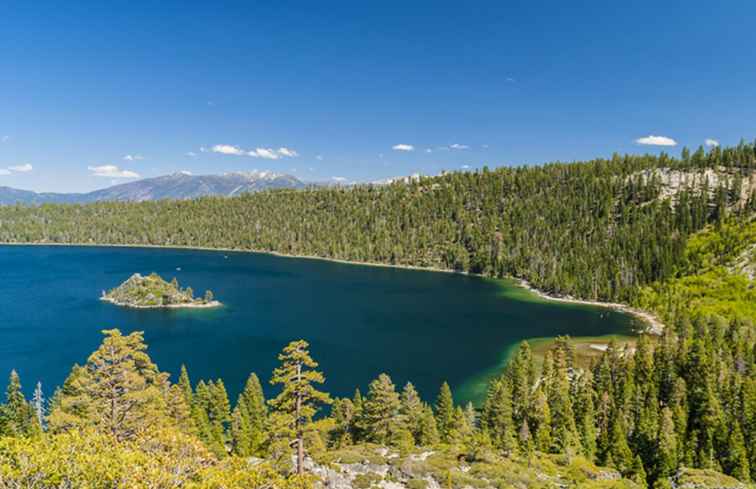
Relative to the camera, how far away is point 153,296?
163375 millimetres

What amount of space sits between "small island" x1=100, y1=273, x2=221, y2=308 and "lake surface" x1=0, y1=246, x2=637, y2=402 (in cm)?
589

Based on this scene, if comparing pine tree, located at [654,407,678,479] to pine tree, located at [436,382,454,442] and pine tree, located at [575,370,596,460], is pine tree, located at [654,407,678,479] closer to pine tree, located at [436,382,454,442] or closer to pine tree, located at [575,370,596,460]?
pine tree, located at [575,370,596,460]

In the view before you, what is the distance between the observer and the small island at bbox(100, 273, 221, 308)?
535 ft

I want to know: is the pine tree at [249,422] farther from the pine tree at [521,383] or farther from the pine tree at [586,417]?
the pine tree at [586,417]

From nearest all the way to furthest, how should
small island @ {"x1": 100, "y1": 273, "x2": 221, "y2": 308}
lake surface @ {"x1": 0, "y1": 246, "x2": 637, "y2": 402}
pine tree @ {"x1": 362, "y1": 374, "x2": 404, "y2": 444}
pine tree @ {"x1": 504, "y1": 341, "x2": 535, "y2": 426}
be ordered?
pine tree @ {"x1": 362, "y1": 374, "x2": 404, "y2": 444}
pine tree @ {"x1": 504, "y1": 341, "x2": 535, "y2": 426}
lake surface @ {"x1": 0, "y1": 246, "x2": 637, "y2": 402}
small island @ {"x1": 100, "y1": 273, "x2": 221, "y2": 308}

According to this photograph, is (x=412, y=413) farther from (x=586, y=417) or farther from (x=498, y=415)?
(x=586, y=417)

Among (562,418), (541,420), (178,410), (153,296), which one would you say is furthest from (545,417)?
(153,296)

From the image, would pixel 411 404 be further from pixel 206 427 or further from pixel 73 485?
pixel 73 485

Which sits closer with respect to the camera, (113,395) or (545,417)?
(113,395)

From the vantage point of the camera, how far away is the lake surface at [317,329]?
98.8m

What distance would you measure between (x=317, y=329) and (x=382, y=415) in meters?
76.0

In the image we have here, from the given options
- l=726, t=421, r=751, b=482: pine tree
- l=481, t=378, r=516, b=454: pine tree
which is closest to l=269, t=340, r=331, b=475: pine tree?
l=481, t=378, r=516, b=454: pine tree

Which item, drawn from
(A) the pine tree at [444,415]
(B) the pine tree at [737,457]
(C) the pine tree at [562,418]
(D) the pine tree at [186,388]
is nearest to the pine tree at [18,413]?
(D) the pine tree at [186,388]

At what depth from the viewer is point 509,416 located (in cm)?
6681
